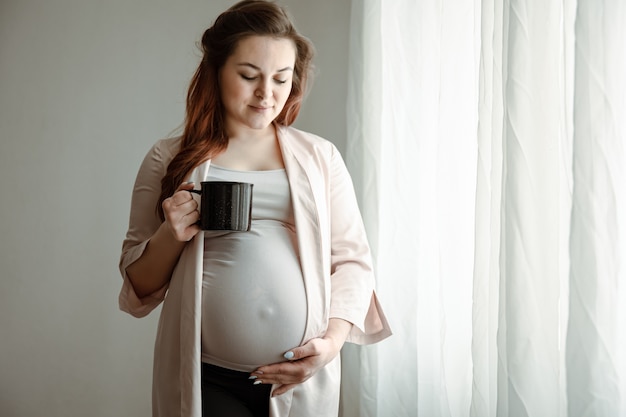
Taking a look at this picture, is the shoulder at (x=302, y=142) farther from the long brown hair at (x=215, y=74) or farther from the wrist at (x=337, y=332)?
the wrist at (x=337, y=332)

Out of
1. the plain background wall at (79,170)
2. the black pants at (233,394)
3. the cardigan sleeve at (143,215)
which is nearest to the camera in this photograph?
the black pants at (233,394)

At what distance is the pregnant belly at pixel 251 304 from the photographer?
1.26 m

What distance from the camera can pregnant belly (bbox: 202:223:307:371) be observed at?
1.26m

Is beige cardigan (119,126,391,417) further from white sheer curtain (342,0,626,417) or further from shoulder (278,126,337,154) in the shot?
white sheer curtain (342,0,626,417)

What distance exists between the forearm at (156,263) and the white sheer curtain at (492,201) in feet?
2.10

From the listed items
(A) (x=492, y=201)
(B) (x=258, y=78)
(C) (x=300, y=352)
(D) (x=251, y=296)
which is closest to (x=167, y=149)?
(B) (x=258, y=78)

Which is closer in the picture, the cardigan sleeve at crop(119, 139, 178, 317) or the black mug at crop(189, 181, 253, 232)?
the black mug at crop(189, 181, 253, 232)

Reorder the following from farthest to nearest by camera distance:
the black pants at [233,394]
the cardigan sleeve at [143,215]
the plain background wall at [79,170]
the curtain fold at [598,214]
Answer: the plain background wall at [79,170]
the cardigan sleeve at [143,215]
the black pants at [233,394]
the curtain fold at [598,214]

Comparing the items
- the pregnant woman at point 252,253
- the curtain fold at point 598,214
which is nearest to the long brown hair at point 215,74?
the pregnant woman at point 252,253

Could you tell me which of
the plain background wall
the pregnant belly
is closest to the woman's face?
the pregnant belly

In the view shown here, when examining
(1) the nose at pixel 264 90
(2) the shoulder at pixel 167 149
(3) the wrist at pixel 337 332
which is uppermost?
(1) the nose at pixel 264 90

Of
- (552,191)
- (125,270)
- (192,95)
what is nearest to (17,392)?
(125,270)

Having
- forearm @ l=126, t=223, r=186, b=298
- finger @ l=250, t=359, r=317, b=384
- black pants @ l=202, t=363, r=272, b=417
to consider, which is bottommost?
black pants @ l=202, t=363, r=272, b=417

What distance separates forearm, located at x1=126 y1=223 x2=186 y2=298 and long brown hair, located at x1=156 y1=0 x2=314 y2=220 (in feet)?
0.32
